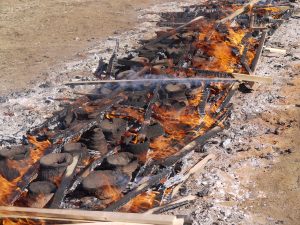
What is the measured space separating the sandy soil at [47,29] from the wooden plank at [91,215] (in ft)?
20.6

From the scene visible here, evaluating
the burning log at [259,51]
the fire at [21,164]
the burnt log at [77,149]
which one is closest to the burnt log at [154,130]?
the burnt log at [77,149]

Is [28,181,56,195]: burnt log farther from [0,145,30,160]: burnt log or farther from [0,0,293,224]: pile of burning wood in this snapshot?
[0,145,30,160]: burnt log

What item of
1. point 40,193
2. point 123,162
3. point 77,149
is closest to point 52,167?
point 40,193

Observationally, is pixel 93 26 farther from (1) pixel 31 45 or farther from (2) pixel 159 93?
(2) pixel 159 93

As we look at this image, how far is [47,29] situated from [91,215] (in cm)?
1213

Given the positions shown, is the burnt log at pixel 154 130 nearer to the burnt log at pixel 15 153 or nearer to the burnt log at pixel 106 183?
the burnt log at pixel 106 183

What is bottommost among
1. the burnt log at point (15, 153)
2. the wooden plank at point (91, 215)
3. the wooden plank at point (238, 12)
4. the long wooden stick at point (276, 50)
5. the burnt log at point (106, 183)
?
the long wooden stick at point (276, 50)

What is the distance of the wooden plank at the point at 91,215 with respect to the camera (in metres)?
5.34

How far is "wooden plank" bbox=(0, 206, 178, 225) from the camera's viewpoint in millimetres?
5344

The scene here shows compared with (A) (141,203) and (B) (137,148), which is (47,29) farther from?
(A) (141,203)

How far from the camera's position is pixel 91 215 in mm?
5508

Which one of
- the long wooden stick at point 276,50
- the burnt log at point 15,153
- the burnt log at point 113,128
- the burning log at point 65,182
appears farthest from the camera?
the long wooden stick at point 276,50

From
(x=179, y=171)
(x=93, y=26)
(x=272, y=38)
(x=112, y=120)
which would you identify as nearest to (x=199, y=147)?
(x=179, y=171)

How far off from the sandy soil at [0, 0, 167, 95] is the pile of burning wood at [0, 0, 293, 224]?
223 cm
